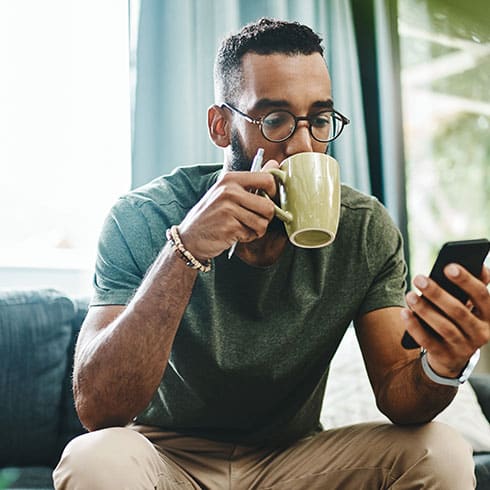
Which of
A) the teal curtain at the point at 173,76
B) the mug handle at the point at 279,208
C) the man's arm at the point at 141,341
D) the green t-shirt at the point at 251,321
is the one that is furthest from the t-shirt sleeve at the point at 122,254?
the teal curtain at the point at 173,76

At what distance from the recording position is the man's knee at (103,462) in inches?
39.8

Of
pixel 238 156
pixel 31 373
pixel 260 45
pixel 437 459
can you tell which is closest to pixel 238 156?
pixel 238 156

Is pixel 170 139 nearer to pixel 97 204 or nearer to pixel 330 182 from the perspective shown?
pixel 97 204

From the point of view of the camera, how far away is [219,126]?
1548mm

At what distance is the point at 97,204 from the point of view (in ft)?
7.78

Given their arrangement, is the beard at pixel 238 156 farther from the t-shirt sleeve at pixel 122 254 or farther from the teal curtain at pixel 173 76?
the teal curtain at pixel 173 76

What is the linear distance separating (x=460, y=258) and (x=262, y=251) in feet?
1.61

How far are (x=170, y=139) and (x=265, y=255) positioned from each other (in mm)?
981

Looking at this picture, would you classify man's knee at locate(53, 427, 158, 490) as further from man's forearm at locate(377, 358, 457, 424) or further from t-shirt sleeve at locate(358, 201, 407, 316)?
t-shirt sleeve at locate(358, 201, 407, 316)

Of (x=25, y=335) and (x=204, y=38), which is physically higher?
(x=204, y=38)

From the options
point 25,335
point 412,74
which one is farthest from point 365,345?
point 412,74

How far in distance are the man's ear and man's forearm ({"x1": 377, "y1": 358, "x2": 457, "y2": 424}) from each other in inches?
23.6

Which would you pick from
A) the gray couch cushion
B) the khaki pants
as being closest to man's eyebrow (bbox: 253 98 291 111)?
the khaki pants

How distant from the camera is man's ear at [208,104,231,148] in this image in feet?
4.99
